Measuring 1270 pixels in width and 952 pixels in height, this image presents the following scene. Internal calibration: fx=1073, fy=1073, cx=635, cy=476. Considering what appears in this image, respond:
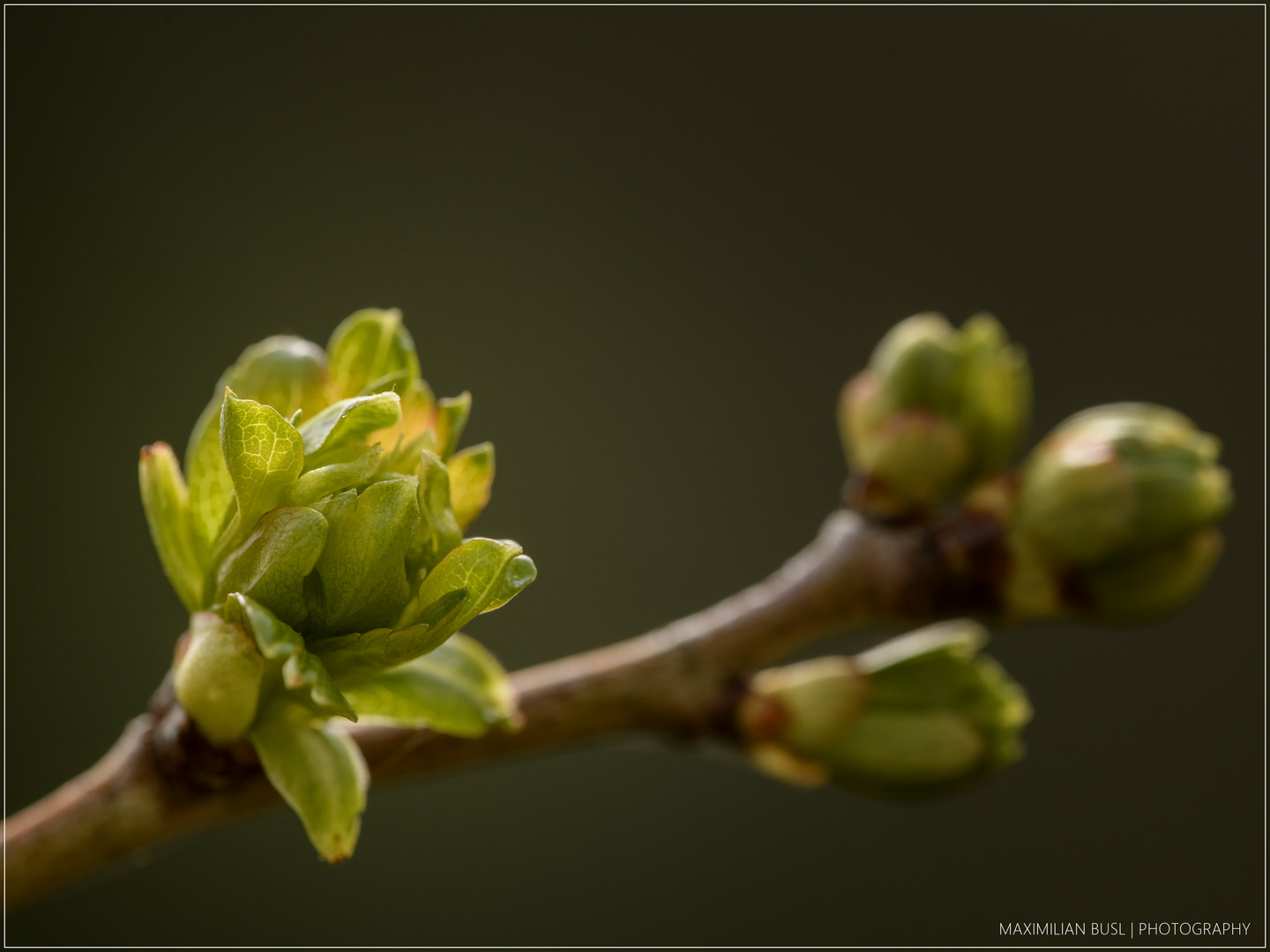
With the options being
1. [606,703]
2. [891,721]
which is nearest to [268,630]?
[606,703]

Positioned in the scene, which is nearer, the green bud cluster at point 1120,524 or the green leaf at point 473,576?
the green leaf at point 473,576

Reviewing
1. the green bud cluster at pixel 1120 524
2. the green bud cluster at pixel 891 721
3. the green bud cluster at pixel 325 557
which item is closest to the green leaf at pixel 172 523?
the green bud cluster at pixel 325 557

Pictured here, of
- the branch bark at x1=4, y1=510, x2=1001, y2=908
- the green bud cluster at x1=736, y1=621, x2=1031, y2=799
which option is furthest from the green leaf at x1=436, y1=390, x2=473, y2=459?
the green bud cluster at x1=736, y1=621, x2=1031, y2=799

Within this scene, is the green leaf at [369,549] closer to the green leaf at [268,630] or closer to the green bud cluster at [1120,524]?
the green leaf at [268,630]

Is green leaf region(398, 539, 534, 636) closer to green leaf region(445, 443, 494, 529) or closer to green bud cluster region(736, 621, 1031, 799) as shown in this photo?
green leaf region(445, 443, 494, 529)

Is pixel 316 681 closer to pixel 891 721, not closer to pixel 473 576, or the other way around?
pixel 473 576

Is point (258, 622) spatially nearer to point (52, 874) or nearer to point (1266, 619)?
point (52, 874)
